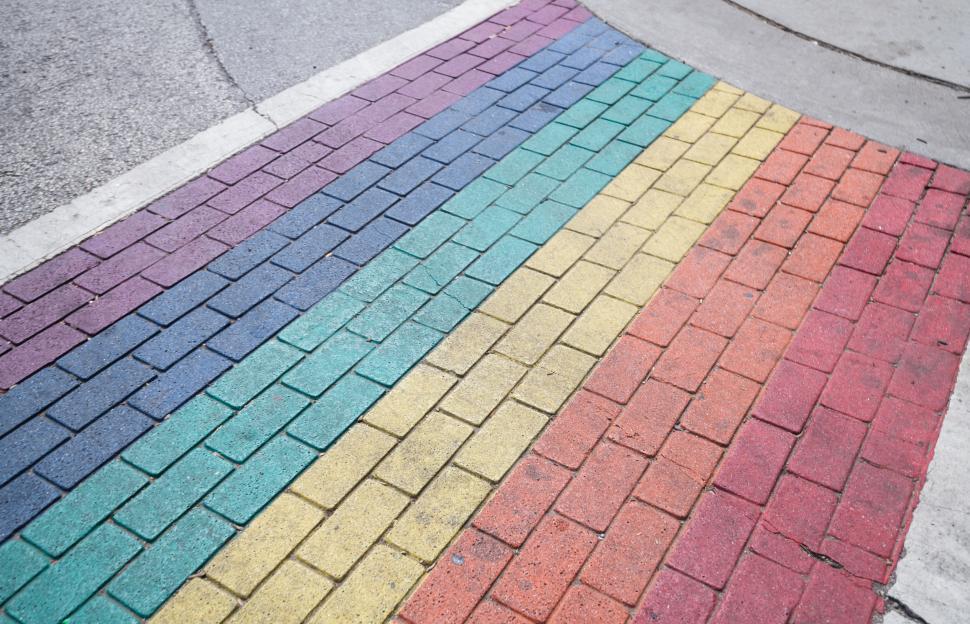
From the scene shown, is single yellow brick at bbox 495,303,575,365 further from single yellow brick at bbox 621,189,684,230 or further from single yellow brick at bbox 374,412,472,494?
single yellow brick at bbox 621,189,684,230

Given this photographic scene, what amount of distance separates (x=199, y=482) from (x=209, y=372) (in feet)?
2.08

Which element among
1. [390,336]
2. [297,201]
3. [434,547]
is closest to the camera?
[434,547]

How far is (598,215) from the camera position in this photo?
4637 mm

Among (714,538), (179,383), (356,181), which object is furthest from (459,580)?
(356,181)

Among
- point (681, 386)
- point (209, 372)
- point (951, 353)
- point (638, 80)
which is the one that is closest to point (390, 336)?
point (209, 372)

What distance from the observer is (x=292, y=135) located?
17.3ft

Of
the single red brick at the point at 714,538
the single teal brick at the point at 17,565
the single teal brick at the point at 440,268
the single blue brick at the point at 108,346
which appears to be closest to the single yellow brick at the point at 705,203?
the single teal brick at the point at 440,268

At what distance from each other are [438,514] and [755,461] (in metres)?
1.33

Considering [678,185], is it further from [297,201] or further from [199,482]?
[199,482]

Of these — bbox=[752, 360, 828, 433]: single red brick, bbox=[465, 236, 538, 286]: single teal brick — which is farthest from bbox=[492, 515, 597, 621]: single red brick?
bbox=[465, 236, 538, 286]: single teal brick

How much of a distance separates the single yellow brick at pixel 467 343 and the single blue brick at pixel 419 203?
90cm

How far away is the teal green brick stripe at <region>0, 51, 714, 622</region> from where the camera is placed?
3006 millimetres

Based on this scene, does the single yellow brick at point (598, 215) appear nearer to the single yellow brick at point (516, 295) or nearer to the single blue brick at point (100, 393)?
the single yellow brick at point (516, 295)

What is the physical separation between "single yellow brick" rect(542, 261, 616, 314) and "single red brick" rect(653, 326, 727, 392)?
1.68 feet
